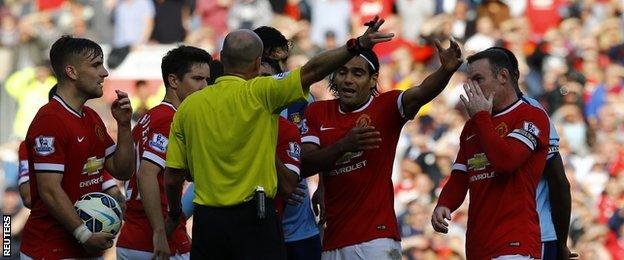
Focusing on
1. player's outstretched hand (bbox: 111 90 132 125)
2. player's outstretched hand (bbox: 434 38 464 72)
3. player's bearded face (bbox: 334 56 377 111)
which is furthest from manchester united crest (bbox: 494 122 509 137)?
player's outstretched hand (bbox: 111 90 132 125)

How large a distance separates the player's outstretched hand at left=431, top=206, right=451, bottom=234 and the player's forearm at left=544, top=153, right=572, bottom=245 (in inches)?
31.2

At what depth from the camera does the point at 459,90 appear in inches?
767

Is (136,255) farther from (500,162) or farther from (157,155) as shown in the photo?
(500,162)

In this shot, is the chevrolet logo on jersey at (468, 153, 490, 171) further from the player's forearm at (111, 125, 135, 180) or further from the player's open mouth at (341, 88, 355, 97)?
the player's forearm at (111, 125, 135, 180)

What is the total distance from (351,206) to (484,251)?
3.04 feet

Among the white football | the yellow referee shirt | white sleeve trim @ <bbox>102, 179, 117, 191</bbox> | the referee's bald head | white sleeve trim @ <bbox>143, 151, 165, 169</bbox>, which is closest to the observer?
the yellow referee shirt

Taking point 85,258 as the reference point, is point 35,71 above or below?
above

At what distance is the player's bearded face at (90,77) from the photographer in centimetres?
919

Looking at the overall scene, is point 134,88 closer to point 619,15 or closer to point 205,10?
point 205,10

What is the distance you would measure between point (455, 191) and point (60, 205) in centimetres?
256

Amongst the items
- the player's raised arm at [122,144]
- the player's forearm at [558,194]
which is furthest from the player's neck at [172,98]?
the player's forearm at [558,194]

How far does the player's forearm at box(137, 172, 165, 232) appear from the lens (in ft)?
29.8

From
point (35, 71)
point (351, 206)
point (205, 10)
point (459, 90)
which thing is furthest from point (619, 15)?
point (351, 206)

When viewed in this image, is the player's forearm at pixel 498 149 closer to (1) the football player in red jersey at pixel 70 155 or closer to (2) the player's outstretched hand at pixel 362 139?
(2) the player's outstretched hand at pixel 362 139
